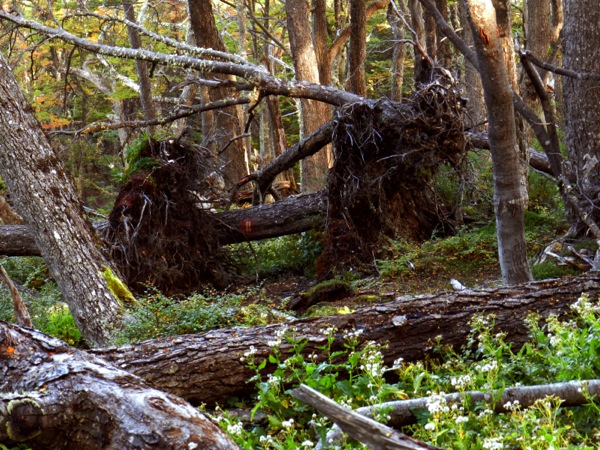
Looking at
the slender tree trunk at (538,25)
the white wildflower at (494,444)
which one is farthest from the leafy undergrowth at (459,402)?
the slender tree trunk at (538,25)

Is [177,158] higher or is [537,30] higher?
[537,30]

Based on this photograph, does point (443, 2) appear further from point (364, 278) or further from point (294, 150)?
point (364, 278)

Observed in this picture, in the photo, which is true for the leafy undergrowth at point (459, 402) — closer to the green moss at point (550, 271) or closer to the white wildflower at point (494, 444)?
the white wildflower at point (494, 444)

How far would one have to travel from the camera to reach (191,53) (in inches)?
504

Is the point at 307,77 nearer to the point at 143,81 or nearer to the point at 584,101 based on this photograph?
the point at 143,81

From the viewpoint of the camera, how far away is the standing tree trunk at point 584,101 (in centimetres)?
866

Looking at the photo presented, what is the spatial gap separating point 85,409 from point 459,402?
6.56 feet

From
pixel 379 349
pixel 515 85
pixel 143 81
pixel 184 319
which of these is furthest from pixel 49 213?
pixel 143 81

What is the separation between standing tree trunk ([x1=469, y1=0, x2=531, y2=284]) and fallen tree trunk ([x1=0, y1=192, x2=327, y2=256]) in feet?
16.8

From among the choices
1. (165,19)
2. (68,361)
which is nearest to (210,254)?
(68,361)

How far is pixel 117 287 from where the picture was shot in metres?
8.27

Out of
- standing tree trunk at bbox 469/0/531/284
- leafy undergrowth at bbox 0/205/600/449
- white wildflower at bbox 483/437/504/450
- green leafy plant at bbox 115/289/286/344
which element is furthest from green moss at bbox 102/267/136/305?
white wildflower at bbox 483/437/504/450

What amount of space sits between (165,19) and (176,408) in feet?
103

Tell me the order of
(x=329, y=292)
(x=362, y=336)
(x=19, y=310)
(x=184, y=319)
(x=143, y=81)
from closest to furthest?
(x=362, y=336) < (x=19, y=310) < (x=184, y=319) < (x=329, y=292) < (x=143, y=81)
